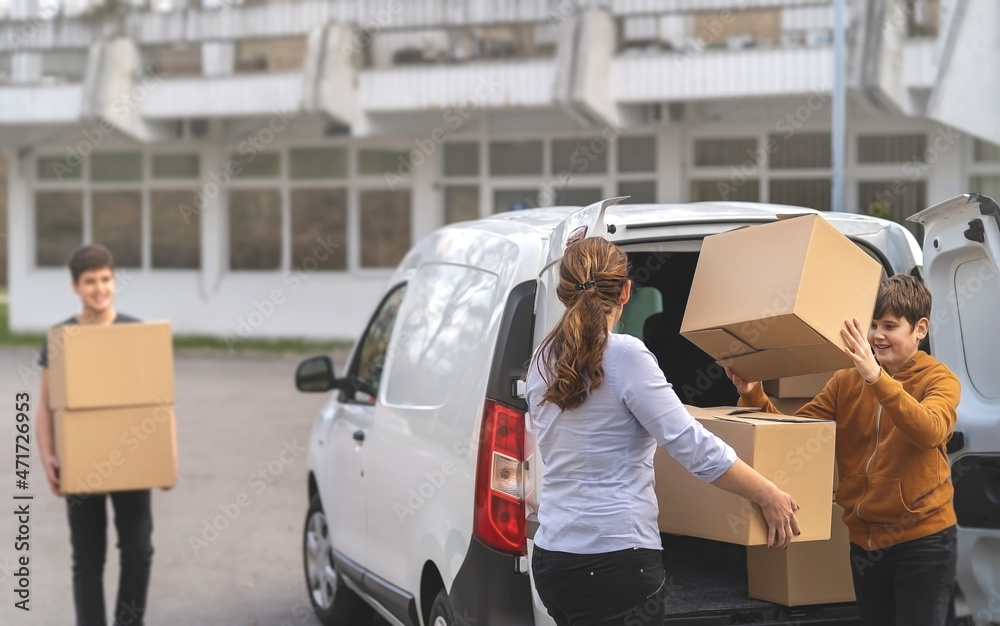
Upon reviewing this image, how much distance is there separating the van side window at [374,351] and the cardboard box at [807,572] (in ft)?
6.52

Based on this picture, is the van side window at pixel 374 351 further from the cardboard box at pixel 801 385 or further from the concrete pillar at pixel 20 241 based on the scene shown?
the concrete pillar at pixel 20 241

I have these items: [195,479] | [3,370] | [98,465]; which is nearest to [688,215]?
[98,465]

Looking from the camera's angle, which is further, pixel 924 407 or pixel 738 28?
pixel 738 28

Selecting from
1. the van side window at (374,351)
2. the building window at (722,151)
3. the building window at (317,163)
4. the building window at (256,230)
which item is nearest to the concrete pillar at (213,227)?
the building window at (256,230)

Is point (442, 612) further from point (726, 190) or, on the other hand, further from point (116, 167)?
point (116, 167)

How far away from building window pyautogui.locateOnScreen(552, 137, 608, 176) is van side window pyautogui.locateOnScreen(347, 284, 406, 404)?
15045 millimetres

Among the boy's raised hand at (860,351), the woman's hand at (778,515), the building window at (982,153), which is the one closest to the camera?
the woman's hand at (778,515)

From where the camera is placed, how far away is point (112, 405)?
5.49 m

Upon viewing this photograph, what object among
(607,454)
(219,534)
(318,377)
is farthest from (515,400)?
(219,534)

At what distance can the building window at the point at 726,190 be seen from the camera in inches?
785

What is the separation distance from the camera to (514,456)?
3.95 metres

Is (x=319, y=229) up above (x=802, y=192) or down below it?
below

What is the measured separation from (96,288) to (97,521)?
1.04 meters

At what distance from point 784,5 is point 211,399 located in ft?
31.3
